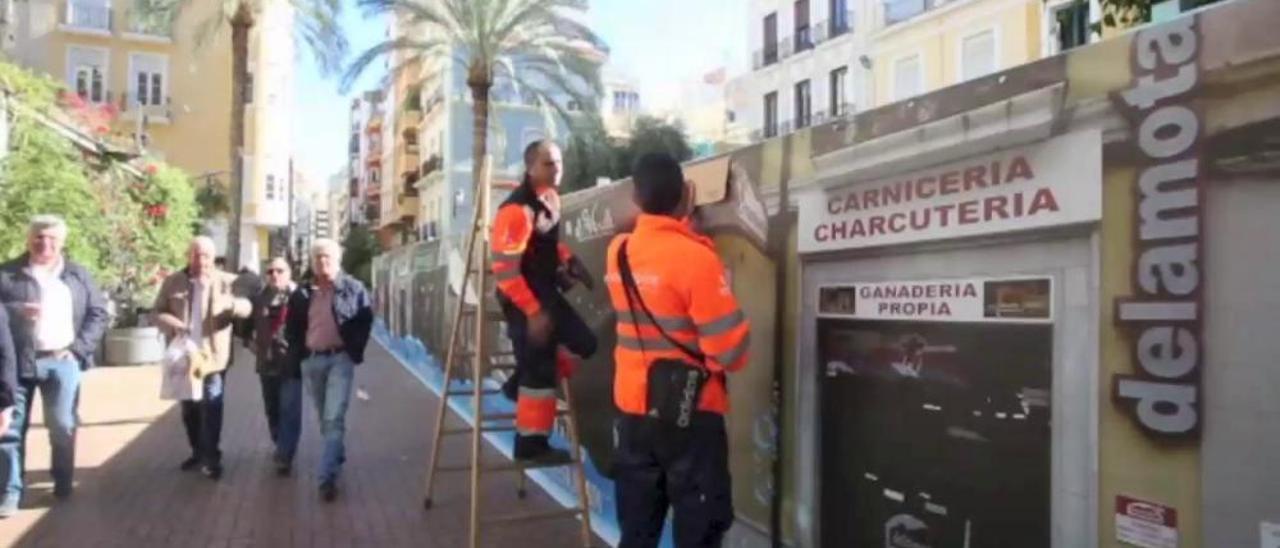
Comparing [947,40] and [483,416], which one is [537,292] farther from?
[947,40]

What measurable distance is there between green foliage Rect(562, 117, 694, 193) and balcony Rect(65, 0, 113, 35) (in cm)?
2115

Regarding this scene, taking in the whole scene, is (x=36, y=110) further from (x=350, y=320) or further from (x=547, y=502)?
(x=547, y=502)

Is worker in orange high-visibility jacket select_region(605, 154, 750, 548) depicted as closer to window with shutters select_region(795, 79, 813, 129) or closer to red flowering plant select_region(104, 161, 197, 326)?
red flowering plant select_region(104, 161, 197, 326)

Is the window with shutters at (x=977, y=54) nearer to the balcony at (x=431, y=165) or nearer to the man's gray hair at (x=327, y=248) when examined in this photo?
the man's gray hair at (x=327, y=248)

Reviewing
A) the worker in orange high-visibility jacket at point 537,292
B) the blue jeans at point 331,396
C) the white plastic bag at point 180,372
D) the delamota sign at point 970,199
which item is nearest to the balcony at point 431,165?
the white plastic bag at point 180,372

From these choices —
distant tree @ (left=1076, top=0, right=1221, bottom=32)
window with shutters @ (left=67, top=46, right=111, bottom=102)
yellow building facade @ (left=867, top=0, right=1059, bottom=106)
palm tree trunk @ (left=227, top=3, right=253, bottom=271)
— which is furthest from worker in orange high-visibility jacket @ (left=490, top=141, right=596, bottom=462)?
window with shutters @ (left=67, top=46, right=111, bottom=102)

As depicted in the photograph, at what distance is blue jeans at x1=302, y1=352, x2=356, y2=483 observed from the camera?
7062 millimetres

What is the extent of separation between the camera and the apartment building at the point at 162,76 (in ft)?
143

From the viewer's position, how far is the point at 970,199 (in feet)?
10.3

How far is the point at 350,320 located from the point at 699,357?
4.30 metres

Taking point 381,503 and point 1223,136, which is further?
point 381,503

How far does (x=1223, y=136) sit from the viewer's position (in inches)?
93.0

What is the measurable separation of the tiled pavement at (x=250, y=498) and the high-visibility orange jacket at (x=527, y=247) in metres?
1.84

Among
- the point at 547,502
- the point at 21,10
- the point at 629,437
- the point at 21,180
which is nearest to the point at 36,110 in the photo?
the point at 21,180
